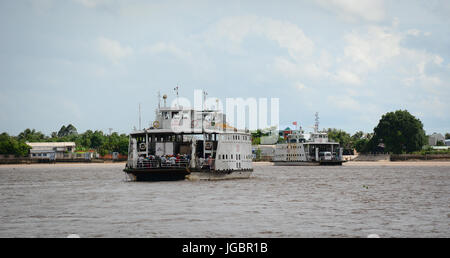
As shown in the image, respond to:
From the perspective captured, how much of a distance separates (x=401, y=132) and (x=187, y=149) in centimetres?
11430

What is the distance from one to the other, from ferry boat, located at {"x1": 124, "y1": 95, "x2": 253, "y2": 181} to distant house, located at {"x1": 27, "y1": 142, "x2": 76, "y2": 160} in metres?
129

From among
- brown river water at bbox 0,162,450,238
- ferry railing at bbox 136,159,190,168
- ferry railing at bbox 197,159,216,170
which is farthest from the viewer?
ferry railing at bbox 197,159,216,170

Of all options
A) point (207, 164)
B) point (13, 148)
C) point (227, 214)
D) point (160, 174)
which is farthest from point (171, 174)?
point (13, 148)

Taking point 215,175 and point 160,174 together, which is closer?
point 160,174

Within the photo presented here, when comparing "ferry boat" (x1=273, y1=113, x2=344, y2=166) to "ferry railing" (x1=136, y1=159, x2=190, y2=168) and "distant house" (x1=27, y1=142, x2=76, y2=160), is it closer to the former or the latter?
"ferry railing" (x1=136, y1=159, x2=190, y2=168)

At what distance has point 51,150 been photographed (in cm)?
18675

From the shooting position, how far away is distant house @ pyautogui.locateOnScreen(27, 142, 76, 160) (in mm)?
180962

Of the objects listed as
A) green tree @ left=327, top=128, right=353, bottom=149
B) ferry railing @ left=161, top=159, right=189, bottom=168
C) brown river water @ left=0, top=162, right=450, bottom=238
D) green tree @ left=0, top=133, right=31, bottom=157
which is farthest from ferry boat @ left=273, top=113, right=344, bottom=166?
green tree @ left=0, top=133, right=31, bottom=157

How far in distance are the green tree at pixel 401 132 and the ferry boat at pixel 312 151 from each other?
3313cm

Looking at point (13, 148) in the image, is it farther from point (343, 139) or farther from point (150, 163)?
point (150, 163)

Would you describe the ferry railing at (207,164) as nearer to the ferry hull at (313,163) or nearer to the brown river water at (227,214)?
the brown river water at (227,214)

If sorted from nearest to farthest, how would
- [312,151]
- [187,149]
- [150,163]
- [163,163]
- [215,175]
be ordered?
[163,163], [150,163], [215,175], [187,149], [312,151]
